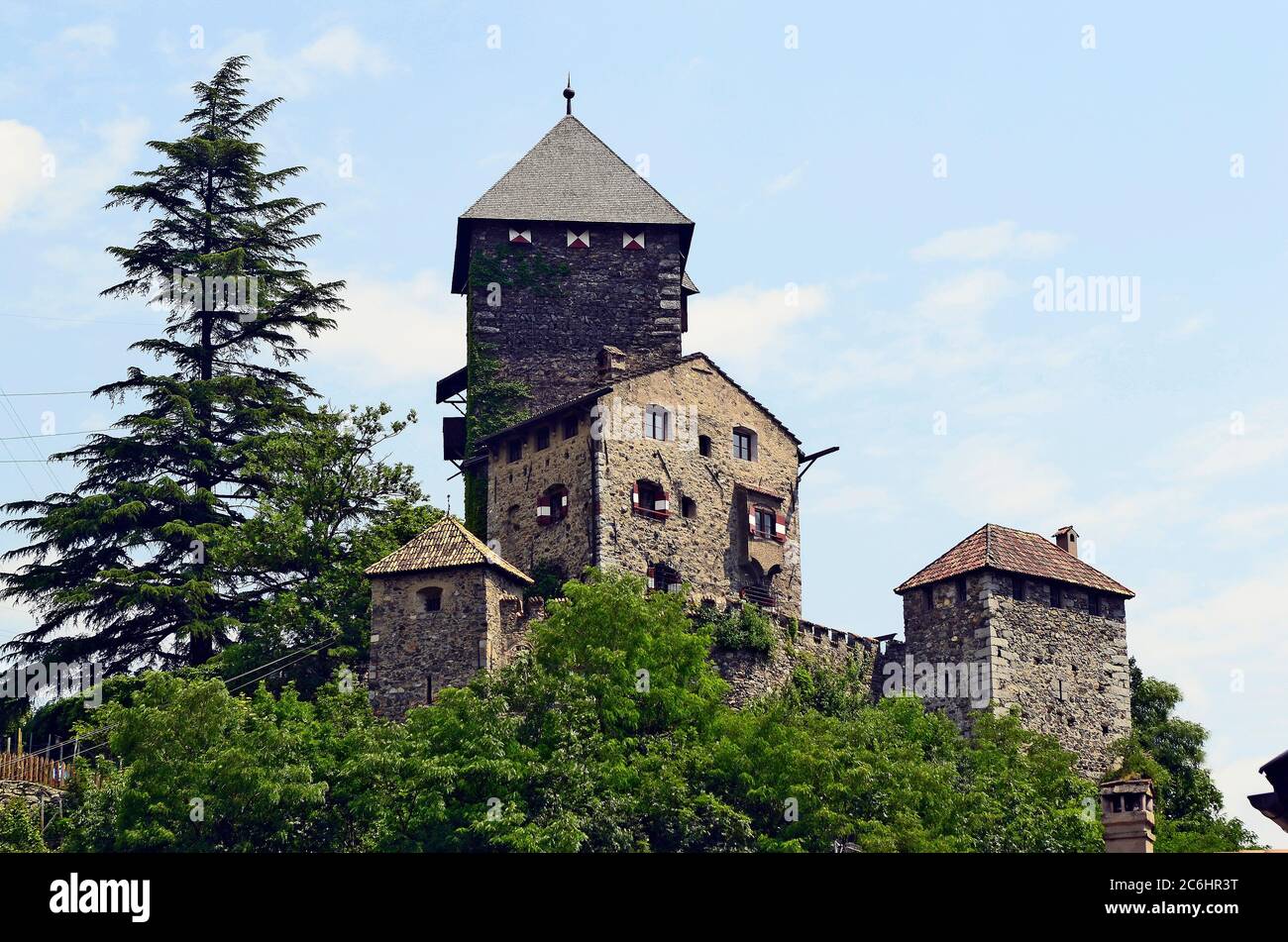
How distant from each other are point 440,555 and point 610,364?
998cm

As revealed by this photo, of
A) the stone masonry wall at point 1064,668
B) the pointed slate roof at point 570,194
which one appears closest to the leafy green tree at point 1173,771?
the stone masonry wall at point 1064,668

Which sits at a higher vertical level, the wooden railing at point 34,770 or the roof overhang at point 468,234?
the roof overhang at point 468,234

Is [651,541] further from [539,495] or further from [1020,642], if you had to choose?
[1020,642]

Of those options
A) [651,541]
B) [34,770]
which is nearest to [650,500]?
[651,541]

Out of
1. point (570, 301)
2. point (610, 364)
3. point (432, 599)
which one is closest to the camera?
point (432, 599)

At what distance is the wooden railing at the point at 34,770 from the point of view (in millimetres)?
42656

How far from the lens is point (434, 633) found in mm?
46938

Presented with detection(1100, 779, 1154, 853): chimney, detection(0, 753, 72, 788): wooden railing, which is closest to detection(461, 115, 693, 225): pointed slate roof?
detection(0, 753, 72, 788): wooden railing

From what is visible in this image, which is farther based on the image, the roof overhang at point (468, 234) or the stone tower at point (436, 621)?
the roof overhang at point (468, 234)

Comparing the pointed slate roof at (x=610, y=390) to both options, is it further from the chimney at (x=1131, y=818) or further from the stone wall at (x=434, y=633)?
the chimney at (x=1131, y=818)

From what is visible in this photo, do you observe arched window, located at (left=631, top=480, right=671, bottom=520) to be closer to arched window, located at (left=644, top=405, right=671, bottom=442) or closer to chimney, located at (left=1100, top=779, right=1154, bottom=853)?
arched window, located at (left=644, top=405, right=671, bottom=442)

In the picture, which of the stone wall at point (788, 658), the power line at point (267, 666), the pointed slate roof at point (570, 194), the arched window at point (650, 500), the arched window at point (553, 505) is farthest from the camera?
the pointed slate roof at point (570, 194)

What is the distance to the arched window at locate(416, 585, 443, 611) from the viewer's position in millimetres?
47219

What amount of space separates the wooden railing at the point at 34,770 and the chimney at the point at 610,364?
57.8 ft
